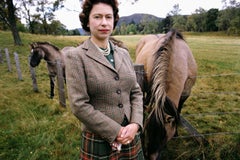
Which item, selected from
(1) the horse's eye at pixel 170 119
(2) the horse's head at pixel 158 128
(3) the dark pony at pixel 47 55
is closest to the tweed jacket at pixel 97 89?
(2) the horse's head at pixel 158 128

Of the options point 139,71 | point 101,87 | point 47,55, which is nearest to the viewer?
point 101,87

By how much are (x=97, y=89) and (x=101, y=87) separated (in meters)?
0.03

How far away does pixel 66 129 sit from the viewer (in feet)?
11.1

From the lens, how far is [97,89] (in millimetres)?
1221

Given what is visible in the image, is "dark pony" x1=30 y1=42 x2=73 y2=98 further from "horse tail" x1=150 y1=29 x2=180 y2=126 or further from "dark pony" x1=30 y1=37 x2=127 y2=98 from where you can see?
"horse tail" x1=150 y1=29 x2=180 y2=126

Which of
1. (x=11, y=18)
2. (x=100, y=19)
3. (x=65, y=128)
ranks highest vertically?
(x=11, y=18)

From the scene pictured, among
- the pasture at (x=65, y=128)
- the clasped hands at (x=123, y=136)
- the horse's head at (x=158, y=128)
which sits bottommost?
the pasture at (x=65, y=128)

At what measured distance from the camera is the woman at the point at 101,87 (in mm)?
1183

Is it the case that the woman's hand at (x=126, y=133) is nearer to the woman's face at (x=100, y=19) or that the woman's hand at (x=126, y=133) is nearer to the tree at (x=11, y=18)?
the woman's face at (x=100, y=19)

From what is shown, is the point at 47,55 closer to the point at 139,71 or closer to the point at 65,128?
the point at 65,128

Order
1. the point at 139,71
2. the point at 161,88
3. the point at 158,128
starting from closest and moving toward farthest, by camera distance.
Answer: the point at 158,128, the point at 161,88, the point at 139,71

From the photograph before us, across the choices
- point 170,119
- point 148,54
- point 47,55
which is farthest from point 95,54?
point 47,55

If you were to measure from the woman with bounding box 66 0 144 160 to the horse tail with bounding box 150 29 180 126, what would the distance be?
501 millimetres

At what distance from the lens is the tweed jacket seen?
1.17 m
